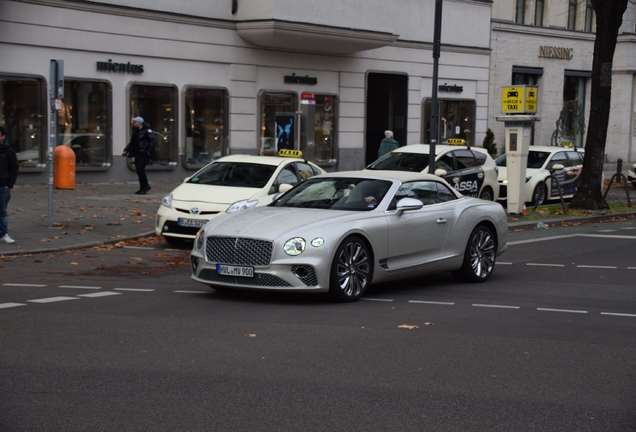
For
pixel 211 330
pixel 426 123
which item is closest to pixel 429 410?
pixel 211 330

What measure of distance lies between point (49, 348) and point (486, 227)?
259 inches

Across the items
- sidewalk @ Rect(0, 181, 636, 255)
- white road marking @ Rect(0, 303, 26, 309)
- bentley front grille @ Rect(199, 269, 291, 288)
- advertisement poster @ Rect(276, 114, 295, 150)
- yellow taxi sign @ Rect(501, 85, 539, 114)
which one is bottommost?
sidewalk @ Rect(0, 181, 636, 255)

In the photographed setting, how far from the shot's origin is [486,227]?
491 inches

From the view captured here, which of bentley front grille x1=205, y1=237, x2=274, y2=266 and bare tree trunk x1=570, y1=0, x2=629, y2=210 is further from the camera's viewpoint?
bare tree trunk x1=570, y1=0, x2=629, y2=210

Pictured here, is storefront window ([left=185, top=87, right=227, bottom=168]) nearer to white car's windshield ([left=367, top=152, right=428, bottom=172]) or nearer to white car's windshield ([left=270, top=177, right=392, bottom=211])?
white car's windshield ([left=367, top=152, right=428, bottom=172])

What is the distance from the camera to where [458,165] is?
70.2 feet

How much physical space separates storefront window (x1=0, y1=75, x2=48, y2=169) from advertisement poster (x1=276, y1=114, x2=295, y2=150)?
19.5 ft

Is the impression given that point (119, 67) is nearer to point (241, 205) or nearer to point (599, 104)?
point (241, 205)

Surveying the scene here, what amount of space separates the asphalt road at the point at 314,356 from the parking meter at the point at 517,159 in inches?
353

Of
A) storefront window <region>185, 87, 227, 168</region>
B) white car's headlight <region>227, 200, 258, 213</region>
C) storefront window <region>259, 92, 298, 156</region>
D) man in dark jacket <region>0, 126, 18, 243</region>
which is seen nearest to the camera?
white car's headlight <region>227, 200, 258, 213</region>

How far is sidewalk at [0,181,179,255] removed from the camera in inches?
605

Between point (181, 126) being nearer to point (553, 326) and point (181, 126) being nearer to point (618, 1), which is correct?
point (618, 1)

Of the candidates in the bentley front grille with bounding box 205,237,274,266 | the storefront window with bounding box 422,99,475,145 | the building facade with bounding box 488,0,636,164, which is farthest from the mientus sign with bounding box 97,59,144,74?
the building facade with bounding box 488,0,636,164

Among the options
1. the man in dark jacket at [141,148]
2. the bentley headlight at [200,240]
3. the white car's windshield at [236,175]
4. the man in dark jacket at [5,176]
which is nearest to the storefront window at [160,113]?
the man in dark jacket at [141,148]
